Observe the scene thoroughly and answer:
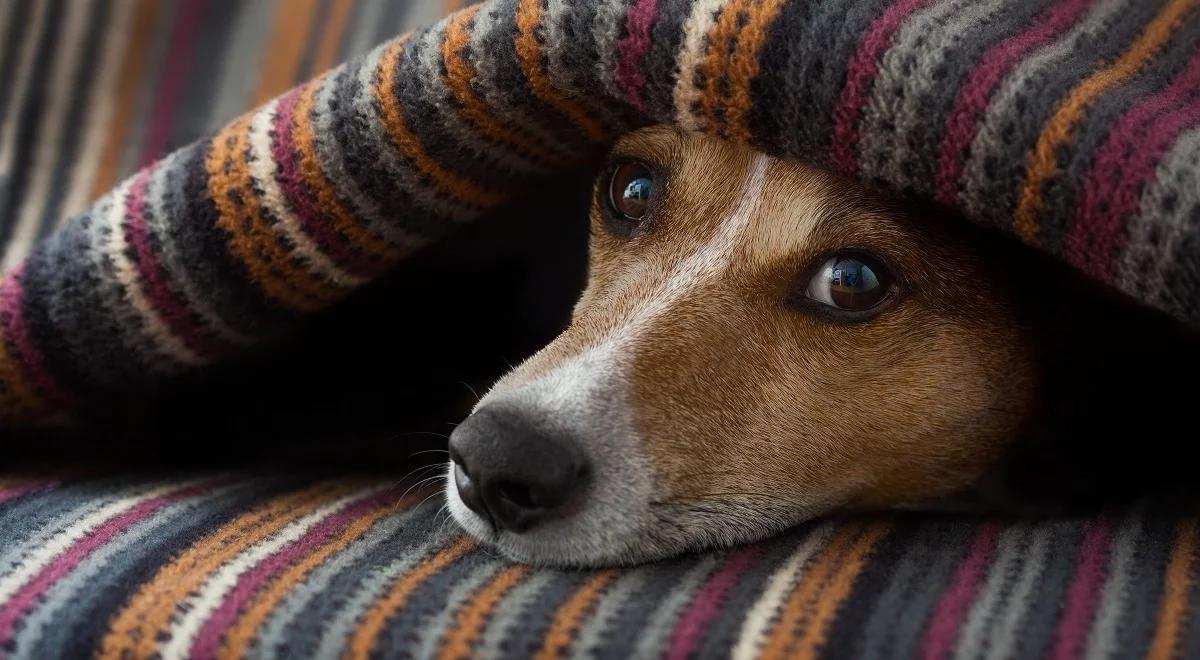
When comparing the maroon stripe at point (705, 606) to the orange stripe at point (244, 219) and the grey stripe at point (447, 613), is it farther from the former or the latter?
the orange stripe at point (244, 219)

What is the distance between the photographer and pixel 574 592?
Answer: 3.23 feet

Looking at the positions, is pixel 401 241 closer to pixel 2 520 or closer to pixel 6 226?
pixel 2 520

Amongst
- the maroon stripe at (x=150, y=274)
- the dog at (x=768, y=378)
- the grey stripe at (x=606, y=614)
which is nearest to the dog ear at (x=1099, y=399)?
the dog at (x=768, y=378)

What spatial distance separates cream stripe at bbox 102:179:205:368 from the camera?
4.22 feet

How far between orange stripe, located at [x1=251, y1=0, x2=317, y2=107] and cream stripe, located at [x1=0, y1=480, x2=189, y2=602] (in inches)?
31.4

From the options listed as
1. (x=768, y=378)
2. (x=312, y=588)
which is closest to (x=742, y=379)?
(x=768, y=378)

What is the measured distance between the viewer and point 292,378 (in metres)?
1.65

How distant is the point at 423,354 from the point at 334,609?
2.66 ft

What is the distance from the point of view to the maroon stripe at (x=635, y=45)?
111 cm

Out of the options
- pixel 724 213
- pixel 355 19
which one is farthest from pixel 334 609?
pixel 355 19

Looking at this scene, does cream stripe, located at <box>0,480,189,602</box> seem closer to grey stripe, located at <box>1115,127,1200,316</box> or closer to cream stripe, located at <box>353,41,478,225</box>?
cream stripe, located at <box>353,41,478,225</box>

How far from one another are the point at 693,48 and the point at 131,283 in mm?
693

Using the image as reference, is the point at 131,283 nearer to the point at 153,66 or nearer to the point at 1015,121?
the point at 153,66

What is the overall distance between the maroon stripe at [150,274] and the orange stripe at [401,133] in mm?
316
